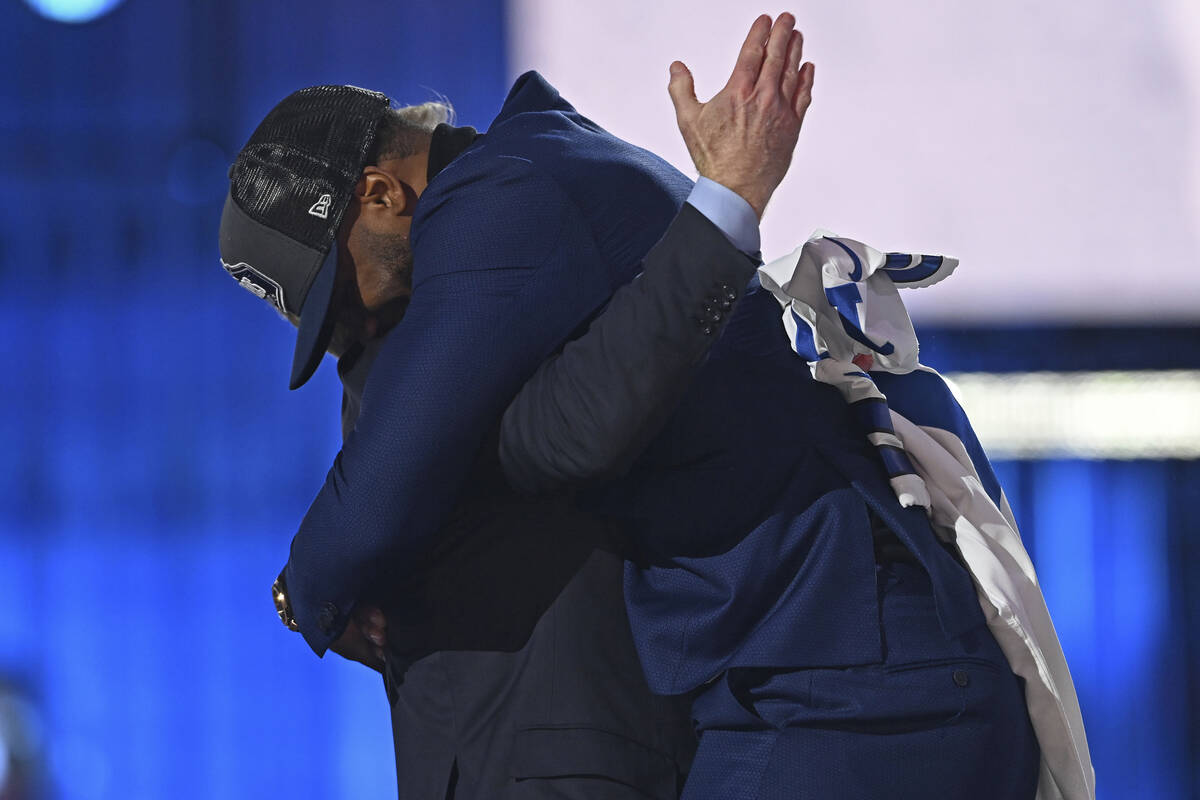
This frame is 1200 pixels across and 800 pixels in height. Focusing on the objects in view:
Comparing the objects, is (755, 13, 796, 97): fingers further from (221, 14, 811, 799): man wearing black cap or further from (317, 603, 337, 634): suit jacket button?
(317, 603, 337, 634): suit jacket button

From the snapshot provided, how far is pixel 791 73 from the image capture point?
3.38 ft

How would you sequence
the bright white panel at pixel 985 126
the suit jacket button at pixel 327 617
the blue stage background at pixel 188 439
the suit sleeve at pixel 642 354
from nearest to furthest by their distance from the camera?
the suit sleeve at pixel 642 354 → the suit jacket button at pixel 327 617 → the bright white panel at pixel 985 126 → the blue stage background at pixel 188 439

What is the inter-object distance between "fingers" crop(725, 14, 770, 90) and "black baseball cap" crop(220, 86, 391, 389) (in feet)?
1.44

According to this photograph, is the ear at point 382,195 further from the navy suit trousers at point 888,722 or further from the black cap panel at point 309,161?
the navy suit trousers at point 888,722

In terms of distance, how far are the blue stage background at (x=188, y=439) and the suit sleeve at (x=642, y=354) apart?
211 cm

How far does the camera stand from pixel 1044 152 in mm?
2902

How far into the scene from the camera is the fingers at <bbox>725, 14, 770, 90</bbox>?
102 centimetres

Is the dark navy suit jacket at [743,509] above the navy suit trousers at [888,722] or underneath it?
above

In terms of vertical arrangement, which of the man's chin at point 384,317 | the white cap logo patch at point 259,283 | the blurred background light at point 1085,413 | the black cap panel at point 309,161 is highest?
the black cap panel at point 309,161

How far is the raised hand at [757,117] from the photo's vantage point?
1.00 m

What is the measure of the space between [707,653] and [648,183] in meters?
0.42

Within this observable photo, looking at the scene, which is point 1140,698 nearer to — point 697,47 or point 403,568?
point 697,47

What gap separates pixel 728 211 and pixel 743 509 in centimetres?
→ 26

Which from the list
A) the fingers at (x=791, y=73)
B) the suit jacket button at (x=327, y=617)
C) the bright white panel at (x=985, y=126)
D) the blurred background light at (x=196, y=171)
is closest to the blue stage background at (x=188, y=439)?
the blurred background light at (x=196, y=171)
